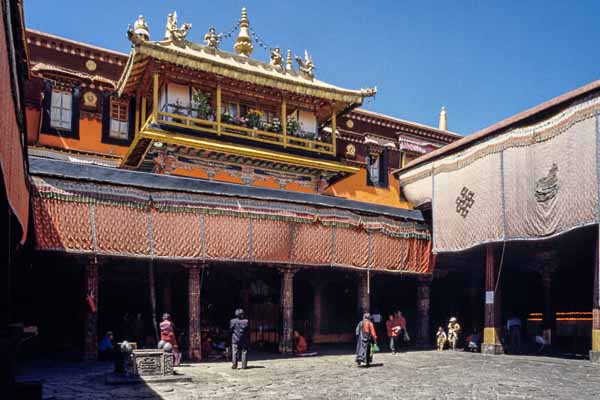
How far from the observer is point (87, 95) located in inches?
832

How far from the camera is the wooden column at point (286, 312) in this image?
17.2 meters

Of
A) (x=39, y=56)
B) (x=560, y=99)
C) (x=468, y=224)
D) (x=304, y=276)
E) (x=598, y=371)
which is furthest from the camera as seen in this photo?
(x=304, y=276)

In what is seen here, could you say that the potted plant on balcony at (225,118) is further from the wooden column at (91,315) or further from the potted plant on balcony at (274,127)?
the wooden column at (91,315)

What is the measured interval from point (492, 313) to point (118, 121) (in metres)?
15.2

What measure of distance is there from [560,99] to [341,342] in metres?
12.6

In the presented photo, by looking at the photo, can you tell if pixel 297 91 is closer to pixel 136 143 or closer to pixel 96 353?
pixel 136 143

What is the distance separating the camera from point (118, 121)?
21.7 m

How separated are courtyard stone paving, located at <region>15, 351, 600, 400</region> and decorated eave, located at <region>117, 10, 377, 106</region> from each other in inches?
407

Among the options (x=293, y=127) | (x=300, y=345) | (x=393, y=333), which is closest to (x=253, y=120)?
(x=293, y=127)

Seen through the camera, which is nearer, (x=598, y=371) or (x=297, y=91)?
(x=598, y=371)

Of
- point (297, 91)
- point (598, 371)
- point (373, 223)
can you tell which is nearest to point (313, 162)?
point (297, 91)

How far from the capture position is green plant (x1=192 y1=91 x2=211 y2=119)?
810 inches

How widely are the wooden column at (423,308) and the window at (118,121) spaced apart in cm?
1250

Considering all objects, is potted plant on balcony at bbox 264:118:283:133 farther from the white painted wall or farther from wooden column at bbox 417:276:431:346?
wooden column at bbox 417:276:431:346
